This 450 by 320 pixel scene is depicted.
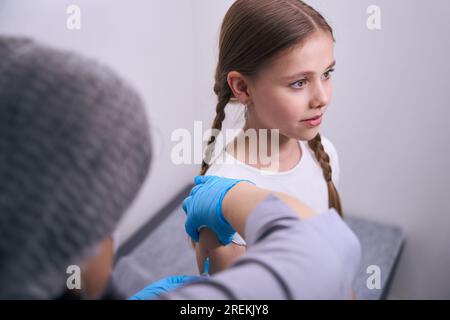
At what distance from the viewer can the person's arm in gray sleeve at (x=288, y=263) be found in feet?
1.00

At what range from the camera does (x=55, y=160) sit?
27cm

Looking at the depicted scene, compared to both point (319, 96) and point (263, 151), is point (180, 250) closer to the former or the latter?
point (263, 151)

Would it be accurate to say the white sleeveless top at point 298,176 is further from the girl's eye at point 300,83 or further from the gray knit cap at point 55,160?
the gray knit cap at point 55,160

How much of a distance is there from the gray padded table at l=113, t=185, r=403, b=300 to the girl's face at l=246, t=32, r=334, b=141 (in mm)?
841

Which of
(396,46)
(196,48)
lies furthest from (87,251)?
(196,48)

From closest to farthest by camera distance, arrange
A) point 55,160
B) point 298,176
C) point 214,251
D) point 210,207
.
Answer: point 55,160
point 210,207
point 214,251
point 298,176

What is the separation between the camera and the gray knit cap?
26 centimetres

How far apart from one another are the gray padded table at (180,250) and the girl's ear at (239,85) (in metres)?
0.80

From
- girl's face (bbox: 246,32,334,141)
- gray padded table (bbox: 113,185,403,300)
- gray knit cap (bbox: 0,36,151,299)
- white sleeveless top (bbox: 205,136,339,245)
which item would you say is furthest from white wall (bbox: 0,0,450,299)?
gray knit cap (bbox: 0,36,151,299)

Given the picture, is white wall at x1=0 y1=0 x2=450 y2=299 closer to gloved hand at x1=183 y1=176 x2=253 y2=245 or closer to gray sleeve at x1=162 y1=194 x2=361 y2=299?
gloved hand at x1=183 y1=176 x2=253 y2=245

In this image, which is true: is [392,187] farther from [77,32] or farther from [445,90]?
[77,32]

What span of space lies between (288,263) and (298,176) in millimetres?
586

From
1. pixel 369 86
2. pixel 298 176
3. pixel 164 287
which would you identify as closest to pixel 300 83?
pixel 298 176

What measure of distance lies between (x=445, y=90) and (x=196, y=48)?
102 centimetres
